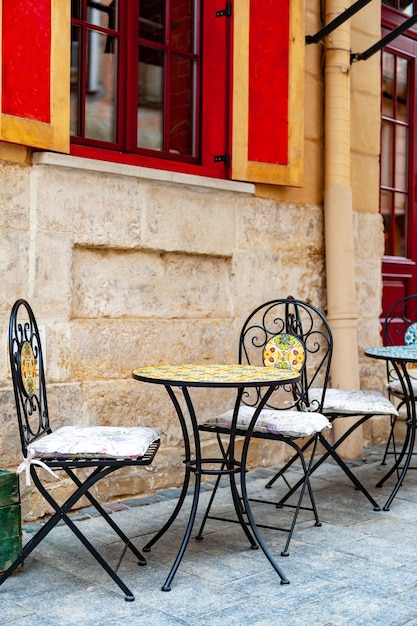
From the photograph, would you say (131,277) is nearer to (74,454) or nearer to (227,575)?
(74,454)

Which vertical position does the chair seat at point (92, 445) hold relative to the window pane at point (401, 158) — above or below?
below

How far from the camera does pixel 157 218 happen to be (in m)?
4.46

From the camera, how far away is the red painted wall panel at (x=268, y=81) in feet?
16.0

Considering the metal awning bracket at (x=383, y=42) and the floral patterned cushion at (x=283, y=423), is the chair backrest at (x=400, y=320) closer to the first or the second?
the metal awning bracket at (x=383, y=42)

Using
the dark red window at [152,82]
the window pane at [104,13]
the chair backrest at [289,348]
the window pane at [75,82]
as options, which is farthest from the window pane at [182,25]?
the chair backrest at [289,348]

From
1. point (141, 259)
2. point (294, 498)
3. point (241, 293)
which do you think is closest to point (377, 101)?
point (241, 293)

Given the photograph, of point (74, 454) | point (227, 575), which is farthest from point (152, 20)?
point (227, 575)

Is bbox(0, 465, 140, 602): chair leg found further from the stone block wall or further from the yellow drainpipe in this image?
the yellow drainpipe

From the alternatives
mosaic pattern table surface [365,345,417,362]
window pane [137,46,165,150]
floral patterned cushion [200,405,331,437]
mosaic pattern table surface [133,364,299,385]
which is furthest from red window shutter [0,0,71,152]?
mosaic pattern table surface [365,345,417,362]

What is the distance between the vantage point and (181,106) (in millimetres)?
4863

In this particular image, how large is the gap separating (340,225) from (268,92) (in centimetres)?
96

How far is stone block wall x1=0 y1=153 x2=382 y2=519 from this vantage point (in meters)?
3.95

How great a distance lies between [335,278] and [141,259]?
1.47 meters

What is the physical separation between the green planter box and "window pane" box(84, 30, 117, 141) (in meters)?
1.98
